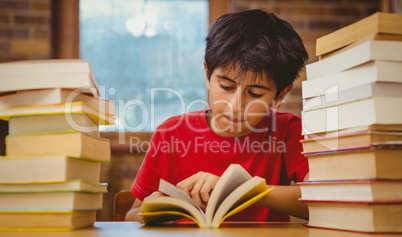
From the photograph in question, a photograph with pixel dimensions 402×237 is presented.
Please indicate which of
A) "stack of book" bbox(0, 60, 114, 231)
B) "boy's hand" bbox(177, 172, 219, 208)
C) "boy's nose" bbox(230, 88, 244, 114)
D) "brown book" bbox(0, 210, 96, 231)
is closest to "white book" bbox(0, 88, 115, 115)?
"stack of book" bbox(0, 60, 114, 231)

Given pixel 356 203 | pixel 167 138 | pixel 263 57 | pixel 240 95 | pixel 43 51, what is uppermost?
pixel 43 51

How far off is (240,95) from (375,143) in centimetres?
53

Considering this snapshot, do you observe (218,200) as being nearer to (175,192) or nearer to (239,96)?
(175,192)

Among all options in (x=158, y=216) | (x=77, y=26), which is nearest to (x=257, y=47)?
(x=158, y=216)

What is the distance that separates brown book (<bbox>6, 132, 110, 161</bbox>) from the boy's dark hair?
556 mm

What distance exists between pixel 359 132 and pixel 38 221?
662 mm

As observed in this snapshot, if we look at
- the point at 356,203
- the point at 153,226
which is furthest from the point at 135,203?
the point at 356,203

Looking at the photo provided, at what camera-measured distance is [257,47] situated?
50.9 inches

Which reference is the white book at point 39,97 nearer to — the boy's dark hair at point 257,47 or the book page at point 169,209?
the book page at point 169,209

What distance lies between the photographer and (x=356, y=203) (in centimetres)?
78

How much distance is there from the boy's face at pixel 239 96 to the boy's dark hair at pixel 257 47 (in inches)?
1.0

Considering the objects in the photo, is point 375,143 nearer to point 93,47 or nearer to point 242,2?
point 242,2

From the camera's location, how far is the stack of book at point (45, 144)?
85 centimetres

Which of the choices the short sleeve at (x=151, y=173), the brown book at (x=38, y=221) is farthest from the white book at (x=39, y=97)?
the short sleeve at (x=151, y=173)
